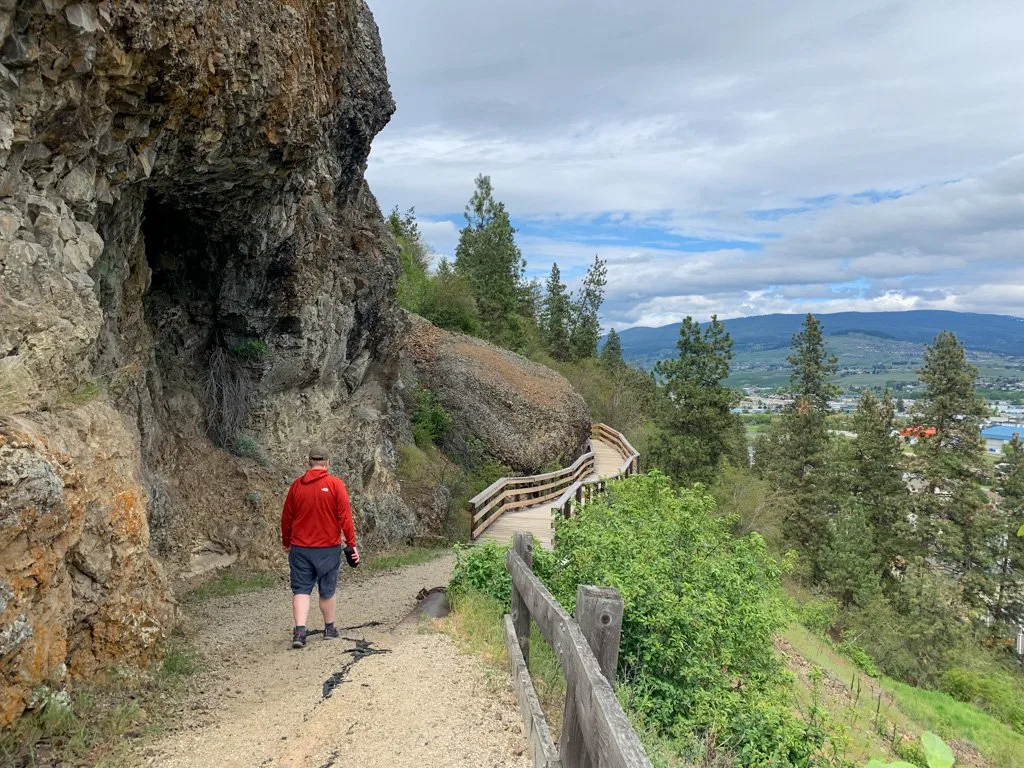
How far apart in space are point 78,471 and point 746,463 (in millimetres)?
56273

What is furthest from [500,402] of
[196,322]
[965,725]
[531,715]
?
[531,715]

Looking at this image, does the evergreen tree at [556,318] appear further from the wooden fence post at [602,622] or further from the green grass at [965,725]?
the wooden fence post at [602,622]

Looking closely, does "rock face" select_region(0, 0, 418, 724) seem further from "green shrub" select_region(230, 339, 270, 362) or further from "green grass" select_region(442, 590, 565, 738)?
"green grass" select_region(442, 590, 565, 738)

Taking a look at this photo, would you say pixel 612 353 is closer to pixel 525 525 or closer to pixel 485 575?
pixel 525 525

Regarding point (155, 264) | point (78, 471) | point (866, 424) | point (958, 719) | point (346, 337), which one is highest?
point (155, 264)

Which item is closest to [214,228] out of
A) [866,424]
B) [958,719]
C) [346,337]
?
[346,337]

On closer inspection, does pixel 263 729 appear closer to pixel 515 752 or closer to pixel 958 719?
pixel 515 752

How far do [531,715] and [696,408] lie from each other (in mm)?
27076

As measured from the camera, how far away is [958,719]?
1644 centimetres

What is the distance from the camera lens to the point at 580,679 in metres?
3.25

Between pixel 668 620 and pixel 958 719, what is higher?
pixel 668 620

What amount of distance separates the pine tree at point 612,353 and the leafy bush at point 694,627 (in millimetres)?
46807

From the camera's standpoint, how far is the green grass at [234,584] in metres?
9.24

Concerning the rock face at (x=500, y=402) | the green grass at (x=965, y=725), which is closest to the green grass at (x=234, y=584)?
the rock face at (x=500, y=402)
